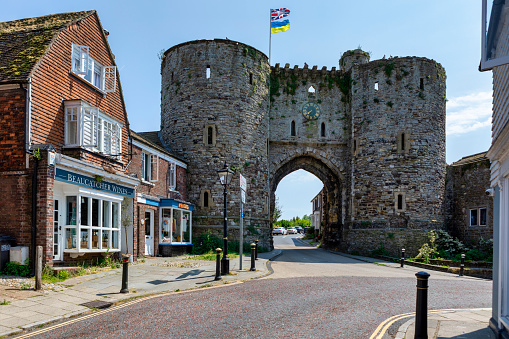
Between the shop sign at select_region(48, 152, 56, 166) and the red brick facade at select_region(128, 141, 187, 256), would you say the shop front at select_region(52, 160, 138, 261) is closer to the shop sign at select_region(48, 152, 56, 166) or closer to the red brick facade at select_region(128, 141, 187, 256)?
the shop sign at select_region(48, 152, 56, 166)

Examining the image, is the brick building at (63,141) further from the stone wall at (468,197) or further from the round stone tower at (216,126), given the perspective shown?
the stone wall at (468,197)

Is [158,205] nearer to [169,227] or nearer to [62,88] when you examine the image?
[169,227]

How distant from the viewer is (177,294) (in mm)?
11297

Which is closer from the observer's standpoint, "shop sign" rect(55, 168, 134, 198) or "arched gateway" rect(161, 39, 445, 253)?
"shop sign" rect(55, 168, 134, 198)

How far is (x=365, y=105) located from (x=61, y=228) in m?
23.1

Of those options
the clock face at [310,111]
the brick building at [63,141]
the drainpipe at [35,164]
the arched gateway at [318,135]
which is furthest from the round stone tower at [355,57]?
the drainpipe at [35,164]

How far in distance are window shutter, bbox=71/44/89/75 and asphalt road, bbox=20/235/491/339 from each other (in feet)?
30.8

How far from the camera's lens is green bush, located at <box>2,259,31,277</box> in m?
12.2

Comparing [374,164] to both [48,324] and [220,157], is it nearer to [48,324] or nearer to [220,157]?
[220,157]

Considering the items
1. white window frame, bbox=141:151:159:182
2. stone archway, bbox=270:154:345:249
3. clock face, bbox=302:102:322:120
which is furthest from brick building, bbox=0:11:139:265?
clock face, bbox=302:102:322:120

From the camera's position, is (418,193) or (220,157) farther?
(418,193)

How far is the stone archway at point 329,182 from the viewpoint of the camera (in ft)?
109

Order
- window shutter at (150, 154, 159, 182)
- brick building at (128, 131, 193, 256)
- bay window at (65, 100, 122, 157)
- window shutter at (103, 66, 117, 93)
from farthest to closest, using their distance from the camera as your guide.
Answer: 1. window shutter at (150, 154, 159, 182)
2. brick building at (128, 131, 193, 256)
3. window shutter at (103, 66, 117, 93)
4. bay window at (65, 100, 122, 157)

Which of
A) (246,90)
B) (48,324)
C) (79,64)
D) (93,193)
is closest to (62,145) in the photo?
(93,193)
